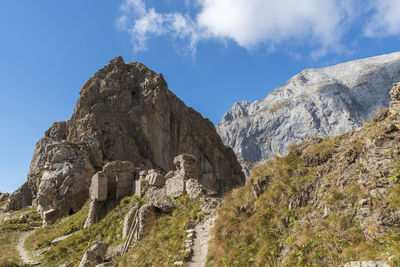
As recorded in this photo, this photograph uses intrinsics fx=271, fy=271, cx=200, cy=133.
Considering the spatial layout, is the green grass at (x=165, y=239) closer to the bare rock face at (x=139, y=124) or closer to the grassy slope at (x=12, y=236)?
the grassy slope at (x=12, y=236)

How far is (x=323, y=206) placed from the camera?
25.1ft

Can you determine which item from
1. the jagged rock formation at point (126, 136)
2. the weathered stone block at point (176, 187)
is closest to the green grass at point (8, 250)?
the weathered stone block at point (176, 187)

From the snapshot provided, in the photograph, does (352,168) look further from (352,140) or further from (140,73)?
(140,73)

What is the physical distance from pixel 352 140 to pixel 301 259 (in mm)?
4400

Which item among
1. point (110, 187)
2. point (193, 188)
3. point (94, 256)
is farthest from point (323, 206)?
point (110, 187)

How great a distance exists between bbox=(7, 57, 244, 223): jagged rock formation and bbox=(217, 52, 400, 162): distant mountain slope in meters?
46.7

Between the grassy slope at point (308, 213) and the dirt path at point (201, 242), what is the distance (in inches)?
26.1

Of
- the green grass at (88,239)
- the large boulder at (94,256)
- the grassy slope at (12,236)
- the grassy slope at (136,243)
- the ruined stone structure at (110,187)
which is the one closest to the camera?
the grassy slope at (136,243)

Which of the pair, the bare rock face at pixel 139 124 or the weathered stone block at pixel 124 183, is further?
the bare rock face at pixel 139 124

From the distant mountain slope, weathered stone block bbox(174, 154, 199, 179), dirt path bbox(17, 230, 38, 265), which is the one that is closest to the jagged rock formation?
dirt path bbox(17, 230, 38, 265)

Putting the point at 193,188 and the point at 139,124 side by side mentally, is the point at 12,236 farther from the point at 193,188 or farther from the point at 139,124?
the point at 139,124

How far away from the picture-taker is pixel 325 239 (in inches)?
263

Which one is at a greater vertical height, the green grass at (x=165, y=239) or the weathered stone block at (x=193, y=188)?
the weathered stone block at (x=193, y=188)

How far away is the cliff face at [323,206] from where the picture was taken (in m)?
6.15
